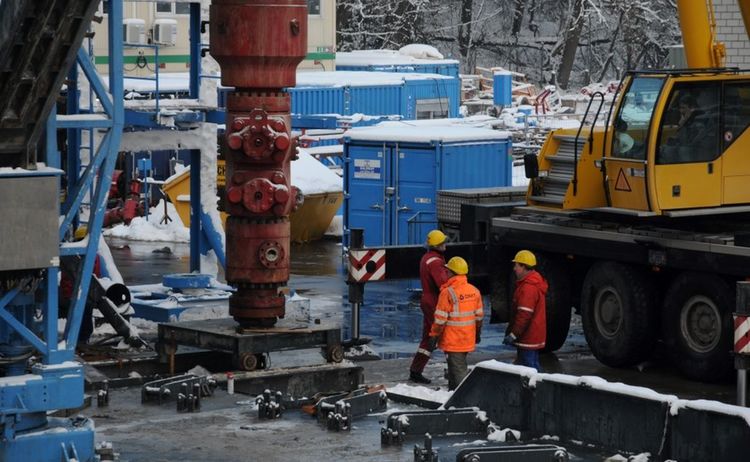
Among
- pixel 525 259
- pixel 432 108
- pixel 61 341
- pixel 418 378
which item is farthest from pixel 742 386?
pixel 432 108

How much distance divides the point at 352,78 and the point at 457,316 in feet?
75.2

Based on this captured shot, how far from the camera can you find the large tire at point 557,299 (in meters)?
17.9

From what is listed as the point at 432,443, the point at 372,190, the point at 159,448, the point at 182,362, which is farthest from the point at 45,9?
the point at 372,190

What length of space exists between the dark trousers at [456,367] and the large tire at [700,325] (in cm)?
245

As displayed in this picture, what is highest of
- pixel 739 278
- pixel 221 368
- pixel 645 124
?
pixel 645 124

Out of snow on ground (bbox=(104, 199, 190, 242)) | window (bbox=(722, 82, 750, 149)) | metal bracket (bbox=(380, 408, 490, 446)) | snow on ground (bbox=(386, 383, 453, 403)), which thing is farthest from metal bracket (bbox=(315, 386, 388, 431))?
snow on ground (bbox=(104, 199, 190, 242))

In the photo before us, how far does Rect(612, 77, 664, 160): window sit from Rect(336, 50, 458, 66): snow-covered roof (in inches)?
1092

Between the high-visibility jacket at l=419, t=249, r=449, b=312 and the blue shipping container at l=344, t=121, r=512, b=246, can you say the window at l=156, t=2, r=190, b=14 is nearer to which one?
the blue shipping container at l=344, t=121, r=512, b=246

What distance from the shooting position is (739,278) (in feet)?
51.2

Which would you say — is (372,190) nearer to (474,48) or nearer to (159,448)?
(159,448)

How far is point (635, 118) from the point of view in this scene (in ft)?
55.1

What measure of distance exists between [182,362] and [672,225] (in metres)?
5.15

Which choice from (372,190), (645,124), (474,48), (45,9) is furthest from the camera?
(474,48)

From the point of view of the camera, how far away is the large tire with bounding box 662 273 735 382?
51.4 feet
